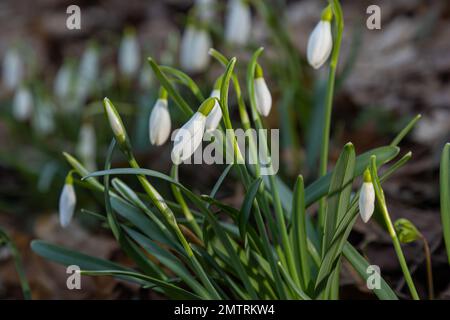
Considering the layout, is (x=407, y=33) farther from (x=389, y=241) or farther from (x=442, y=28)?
(x=389, y=241)

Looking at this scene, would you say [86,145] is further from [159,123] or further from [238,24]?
[159,123]

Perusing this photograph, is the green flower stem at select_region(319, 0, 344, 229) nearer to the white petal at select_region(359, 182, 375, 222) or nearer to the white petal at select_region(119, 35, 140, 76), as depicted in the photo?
the white petal at select_region(359, 182, 375, 222)

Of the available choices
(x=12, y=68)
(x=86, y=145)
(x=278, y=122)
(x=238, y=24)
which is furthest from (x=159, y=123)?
(x=12, y=68)

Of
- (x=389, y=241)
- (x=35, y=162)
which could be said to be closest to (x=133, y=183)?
(x=35, y=162)

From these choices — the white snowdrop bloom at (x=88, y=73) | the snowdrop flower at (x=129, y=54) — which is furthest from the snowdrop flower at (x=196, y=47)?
the white snowdrop bloom at (x=88, y=73)

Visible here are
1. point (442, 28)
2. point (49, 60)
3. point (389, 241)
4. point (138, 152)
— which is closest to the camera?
point (389, 241)

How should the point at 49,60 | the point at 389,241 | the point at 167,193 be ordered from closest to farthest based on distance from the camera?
the point at 389,241 → the point at 167,193 → the point at 49,60
